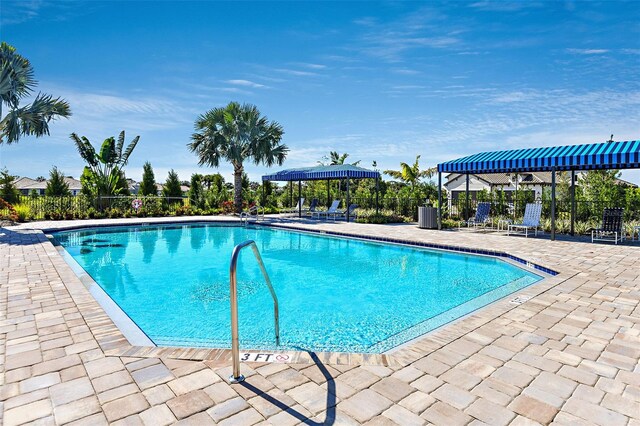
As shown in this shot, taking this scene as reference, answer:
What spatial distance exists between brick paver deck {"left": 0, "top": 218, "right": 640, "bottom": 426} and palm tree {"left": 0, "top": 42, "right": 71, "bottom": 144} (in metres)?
13.4

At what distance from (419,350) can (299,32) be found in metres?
12.9

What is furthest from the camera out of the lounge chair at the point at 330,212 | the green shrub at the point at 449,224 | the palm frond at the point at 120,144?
the palm frond at the point at 120,144

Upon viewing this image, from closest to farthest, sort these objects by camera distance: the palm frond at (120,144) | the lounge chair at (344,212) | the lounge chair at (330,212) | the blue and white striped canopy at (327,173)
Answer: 1. the blue and white striped canopy at (327,173)
2. the lounge chair at (330,212)
3. the lounge chair at (344,212)
4. the palm frond at (120,144)

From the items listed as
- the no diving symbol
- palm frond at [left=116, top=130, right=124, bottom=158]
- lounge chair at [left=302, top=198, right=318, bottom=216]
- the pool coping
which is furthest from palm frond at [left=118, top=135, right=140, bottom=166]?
the no diving symbol

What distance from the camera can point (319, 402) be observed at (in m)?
2.53

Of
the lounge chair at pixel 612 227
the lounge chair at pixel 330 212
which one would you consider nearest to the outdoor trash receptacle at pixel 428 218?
the lounge chair at pixel 612 227

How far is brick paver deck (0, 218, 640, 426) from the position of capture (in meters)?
2.38

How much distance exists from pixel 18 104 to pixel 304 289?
1530 cm

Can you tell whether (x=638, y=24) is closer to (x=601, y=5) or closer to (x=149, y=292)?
(x=601, y=5)

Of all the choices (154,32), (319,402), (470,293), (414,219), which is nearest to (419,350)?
(319,402)

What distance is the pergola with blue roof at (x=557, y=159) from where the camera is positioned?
10.0 m

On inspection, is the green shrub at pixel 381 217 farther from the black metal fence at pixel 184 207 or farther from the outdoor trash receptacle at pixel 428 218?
the outdoor trash receptacle at pixel 428 218

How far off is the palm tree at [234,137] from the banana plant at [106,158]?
5900 millimetres

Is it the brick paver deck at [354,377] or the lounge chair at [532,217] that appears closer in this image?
the brick paver deck at [354,377]
